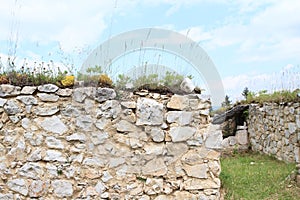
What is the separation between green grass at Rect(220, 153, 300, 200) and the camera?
5.16 metres

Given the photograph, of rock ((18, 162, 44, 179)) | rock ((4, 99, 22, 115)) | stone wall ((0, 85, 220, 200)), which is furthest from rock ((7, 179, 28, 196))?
rock ((4, 99, 22, 115))

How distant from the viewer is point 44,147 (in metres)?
4.27

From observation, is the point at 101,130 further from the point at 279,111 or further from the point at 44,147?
the point at 279,111

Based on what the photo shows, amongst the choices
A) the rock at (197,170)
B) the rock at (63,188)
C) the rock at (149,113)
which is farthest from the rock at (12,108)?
the rock at (197,170)

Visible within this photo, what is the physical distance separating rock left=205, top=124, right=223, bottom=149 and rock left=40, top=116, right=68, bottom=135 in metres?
1.71

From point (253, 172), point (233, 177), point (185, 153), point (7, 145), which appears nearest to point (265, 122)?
point (253, 172)

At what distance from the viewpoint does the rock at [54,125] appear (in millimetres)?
4254

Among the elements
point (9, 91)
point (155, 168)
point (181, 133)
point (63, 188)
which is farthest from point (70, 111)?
point (181, 133)

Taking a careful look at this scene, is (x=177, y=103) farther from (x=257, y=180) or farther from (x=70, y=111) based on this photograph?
(x=257, y=180)

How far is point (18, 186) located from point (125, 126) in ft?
4.96

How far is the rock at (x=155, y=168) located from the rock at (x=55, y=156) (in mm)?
979

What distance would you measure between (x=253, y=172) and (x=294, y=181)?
3.57 ft

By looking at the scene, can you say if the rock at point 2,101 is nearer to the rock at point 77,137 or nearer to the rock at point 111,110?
the rock at point 77,137

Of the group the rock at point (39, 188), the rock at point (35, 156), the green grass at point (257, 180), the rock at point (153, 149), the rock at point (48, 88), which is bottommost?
the green grass at point (257, 180)
